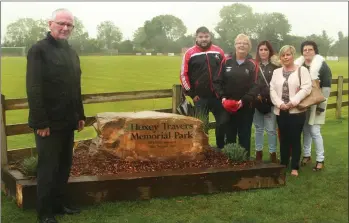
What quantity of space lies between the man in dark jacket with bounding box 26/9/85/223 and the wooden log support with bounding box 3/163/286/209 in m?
0.42

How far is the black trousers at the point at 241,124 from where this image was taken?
227 inches

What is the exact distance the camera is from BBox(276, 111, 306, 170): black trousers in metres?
5.68

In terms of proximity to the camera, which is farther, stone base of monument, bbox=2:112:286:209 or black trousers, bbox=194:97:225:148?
black trousers, bbox=194:97:225:148

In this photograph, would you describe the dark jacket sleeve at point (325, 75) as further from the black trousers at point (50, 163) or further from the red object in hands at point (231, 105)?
the black trousers at point (50, 163)

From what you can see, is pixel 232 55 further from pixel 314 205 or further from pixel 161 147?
pixel 314 205

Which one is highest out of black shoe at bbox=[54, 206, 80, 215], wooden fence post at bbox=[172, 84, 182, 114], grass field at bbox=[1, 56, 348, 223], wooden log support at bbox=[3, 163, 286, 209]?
wooden fence post at bbox=[172, 84, 182, 114]

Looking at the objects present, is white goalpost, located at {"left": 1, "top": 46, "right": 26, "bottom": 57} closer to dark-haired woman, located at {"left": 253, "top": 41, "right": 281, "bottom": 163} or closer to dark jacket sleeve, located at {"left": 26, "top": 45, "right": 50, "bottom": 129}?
dark jacket sleeve, located at {"left": 26, "top": 45, "right": 50, "bottom": 129}

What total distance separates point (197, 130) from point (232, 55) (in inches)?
41.5

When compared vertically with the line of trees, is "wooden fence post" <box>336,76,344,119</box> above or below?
below

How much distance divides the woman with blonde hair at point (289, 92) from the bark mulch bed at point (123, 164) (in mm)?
716

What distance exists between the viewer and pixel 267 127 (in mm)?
6195

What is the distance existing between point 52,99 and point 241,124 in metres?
2.76

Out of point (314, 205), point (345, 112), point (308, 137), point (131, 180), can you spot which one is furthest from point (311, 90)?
point (345, 112)

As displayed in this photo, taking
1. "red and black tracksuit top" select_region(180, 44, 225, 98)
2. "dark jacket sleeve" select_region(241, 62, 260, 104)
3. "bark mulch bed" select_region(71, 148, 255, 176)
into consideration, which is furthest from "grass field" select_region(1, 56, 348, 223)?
"red and black tracksuit top" select_region(180, 44, 225, 98)
